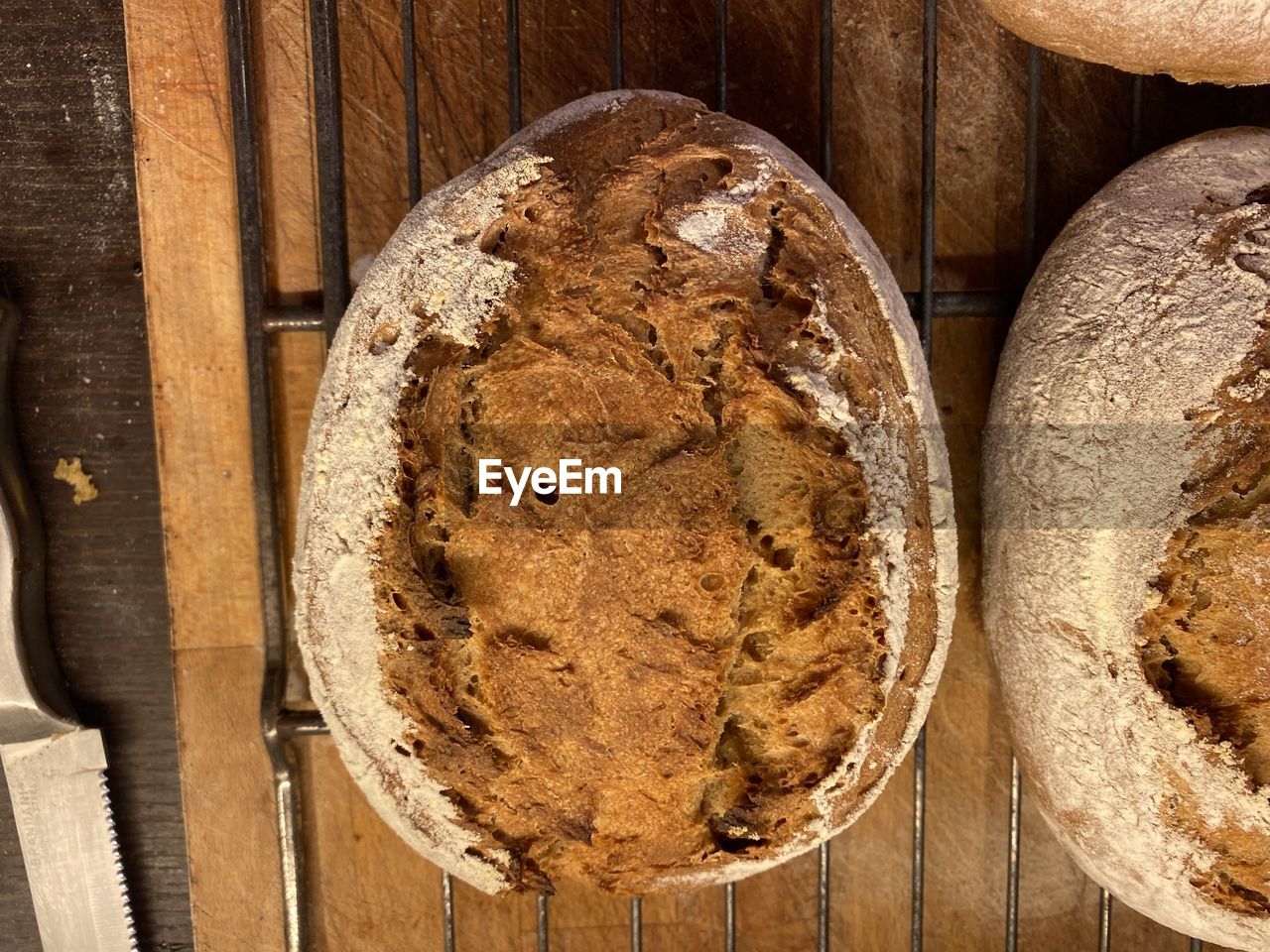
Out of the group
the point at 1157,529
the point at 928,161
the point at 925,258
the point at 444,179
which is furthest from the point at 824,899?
the point at 444,179

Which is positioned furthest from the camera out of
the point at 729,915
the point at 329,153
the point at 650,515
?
the point at 729,915

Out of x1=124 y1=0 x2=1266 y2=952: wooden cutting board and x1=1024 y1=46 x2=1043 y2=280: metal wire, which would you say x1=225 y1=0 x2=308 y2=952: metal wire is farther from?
x1=1024 y1=46 x2=1043 y2=280: metal wire

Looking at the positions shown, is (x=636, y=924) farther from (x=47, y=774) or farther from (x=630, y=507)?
(x=47, y=774)

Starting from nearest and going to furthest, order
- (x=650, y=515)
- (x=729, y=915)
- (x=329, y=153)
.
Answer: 1. (x=650, y=515)
2. (x=329, y=153)
3. (x=729, y=915)

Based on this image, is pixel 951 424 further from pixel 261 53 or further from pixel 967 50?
pixel 261 53

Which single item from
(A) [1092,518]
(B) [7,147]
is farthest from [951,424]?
(B) [7,147]

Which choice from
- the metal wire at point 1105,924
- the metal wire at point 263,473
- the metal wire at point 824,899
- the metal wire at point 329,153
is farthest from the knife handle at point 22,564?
the metal wire at point 1105,924

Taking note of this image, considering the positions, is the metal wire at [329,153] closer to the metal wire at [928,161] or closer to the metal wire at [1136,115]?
the metal wire at [928,161]
